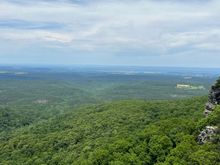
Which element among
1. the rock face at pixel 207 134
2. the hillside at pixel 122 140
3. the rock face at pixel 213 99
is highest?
the rock face at pixel 213 99

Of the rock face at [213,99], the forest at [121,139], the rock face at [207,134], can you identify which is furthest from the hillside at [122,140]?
the rock face at [213,99]

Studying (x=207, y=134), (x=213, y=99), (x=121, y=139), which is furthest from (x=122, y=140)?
(x=207, y=134)

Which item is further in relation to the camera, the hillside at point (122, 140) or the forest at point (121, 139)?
the hillside at point (122, 140)

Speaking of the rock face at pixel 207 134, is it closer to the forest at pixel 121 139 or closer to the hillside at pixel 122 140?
the forest at pixel 121 139

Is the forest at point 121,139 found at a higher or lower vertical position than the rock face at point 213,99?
lower

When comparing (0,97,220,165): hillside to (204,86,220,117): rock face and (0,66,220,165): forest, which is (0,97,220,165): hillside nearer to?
(0,66,220,165): forest

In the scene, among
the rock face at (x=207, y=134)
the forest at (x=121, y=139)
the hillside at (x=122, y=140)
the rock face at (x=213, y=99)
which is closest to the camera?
the rock face at (x=207, y=134)

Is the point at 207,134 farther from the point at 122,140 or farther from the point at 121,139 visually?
the point at 121,139
